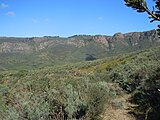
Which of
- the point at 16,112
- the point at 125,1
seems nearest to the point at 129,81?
the point at 16,112

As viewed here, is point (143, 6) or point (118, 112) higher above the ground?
point (143, 6)

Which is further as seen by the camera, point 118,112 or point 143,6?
point 118,112

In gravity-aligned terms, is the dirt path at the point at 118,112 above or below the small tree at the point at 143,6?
below

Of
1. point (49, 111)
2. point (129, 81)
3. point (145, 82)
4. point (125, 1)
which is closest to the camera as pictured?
point (125, 1)

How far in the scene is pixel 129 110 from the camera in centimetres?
1260

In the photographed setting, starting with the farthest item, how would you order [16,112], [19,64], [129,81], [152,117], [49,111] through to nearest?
[19,64], [129,81], [152,117], [49,111], [16,112]

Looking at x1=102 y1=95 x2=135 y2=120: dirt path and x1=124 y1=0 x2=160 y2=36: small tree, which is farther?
x1=102 y1=95 x2=135 y2=120: dirt path

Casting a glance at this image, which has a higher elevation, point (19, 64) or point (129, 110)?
point (129, 110)

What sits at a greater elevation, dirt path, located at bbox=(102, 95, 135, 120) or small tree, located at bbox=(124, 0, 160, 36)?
small tree, located at bbox=(124, 0, 160, 36)

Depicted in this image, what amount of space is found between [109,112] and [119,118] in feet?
2.28

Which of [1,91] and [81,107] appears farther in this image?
[1,91]

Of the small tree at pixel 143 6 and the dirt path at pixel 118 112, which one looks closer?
the small tree at pixel 143 6

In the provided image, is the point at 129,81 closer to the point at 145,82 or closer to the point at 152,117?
the point at 145,82

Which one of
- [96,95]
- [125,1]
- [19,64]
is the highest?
[125,1]
